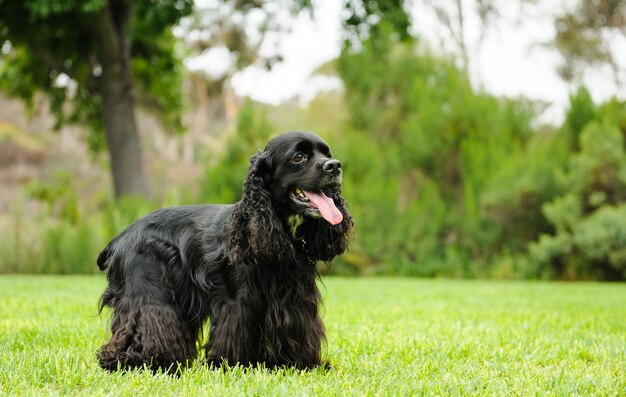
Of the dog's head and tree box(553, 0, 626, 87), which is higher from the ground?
tree box(553, 0, 626, 87)

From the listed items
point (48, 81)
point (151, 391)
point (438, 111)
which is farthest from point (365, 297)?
point (48, 81)

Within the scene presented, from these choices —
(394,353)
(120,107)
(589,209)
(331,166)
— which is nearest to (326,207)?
(331,166)

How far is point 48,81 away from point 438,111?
397 inches

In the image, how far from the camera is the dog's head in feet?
12.0

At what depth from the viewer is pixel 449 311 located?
7.48m

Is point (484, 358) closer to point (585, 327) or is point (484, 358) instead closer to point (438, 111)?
point (585, 327)

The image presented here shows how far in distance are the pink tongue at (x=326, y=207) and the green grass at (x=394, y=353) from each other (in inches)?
33.0

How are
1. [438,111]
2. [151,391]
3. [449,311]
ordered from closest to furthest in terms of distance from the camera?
[151,391] → [449,311] → [438,111]

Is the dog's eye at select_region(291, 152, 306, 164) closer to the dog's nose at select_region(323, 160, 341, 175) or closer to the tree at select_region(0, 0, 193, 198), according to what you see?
the dog's nose at select_region(323, 160, 341, 175)

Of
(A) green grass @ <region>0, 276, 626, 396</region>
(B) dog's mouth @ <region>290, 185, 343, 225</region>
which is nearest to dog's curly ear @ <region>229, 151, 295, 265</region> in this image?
(B) dog's mouth @ <region>290, 185, 343, 225</region>

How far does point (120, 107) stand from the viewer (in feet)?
48.9

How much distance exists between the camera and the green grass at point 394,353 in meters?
3.29

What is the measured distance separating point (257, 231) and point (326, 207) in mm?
407

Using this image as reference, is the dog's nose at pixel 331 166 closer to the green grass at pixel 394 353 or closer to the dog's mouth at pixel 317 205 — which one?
the dog's mouth at pixel 317 205
